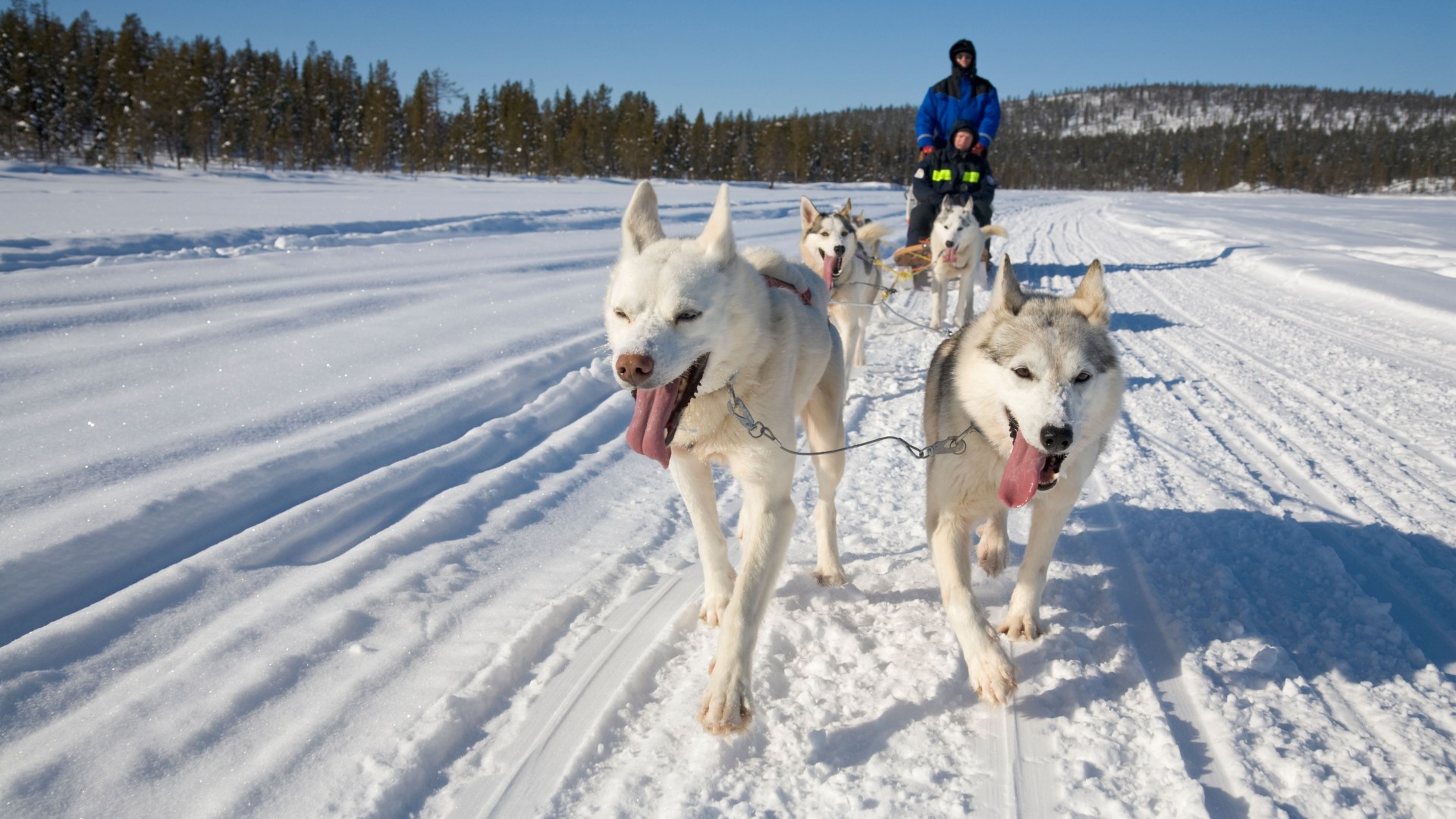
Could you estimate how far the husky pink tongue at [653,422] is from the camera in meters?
1.91

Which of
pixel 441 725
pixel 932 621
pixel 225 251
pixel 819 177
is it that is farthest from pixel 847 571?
pixel 819 177

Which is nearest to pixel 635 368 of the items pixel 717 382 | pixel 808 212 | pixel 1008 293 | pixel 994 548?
pixel 717 382

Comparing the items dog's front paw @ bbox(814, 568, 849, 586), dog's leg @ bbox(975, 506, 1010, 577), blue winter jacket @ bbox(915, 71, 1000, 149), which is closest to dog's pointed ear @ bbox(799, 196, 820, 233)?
blue winter jacket @ bbox(915, 71, 1000, 149)

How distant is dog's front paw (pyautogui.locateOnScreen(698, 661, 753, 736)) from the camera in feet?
5.62

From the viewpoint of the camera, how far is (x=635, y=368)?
181cm

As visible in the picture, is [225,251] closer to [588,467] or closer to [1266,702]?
[588,467]

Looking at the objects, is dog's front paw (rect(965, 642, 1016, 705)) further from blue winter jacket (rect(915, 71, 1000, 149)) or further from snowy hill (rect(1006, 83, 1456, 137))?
snowy hill (rect(1006, 83, 1456, 137))

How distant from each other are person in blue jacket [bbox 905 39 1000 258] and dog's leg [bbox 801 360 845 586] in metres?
6.05

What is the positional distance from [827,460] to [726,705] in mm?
1079

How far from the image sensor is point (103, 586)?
2.21 m

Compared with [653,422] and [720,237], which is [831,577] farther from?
[720,237]

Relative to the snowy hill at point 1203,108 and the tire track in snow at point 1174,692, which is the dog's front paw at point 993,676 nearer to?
the tire track in snow at point 1174,692

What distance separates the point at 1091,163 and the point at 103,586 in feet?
366

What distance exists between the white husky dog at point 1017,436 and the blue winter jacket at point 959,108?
618 centimetres
